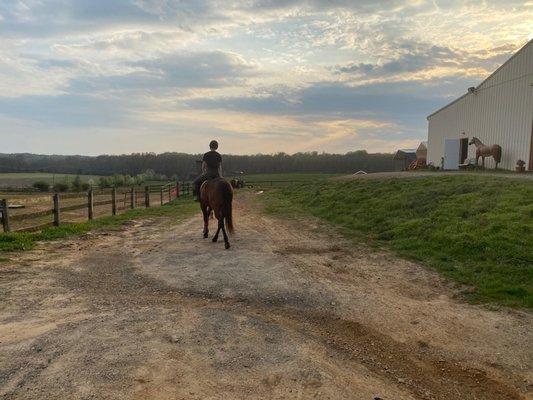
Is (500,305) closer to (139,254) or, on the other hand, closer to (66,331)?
(66,331)

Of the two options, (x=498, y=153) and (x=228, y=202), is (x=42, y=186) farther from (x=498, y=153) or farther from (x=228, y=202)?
(x=498, y=153)

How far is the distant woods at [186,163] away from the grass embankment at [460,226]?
76730mm

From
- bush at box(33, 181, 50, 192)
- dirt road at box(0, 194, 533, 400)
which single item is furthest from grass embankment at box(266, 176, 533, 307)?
bush at box(33, 181, 50, 192)

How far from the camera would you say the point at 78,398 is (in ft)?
10.5

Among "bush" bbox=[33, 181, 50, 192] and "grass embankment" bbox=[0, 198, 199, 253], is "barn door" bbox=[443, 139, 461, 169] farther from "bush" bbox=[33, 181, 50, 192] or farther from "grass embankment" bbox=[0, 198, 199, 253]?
"bush" bbox=[33, 181, 50, 192]

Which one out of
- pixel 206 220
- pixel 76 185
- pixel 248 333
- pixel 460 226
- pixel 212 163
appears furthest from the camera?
pixel 76 185

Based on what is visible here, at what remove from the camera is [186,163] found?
340 ft

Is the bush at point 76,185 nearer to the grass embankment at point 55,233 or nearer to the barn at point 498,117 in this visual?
the grass embankment at point 55,233

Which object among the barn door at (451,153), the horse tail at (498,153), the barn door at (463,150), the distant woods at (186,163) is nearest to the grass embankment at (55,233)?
the horse tail at (498,153)

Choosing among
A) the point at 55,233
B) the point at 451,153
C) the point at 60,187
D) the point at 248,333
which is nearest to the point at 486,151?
the point at 451,153

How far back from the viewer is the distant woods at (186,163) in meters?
93.7

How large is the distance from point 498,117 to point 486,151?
6.47 feet

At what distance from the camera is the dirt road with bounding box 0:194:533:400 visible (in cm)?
350

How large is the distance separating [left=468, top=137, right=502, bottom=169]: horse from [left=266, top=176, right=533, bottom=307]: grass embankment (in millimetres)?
7046
